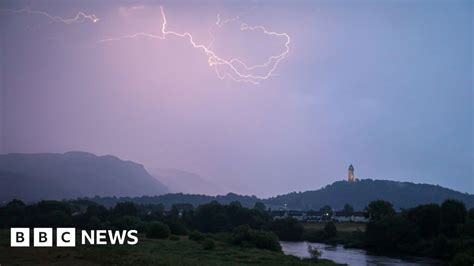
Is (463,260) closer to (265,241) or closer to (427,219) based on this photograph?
(265,241)

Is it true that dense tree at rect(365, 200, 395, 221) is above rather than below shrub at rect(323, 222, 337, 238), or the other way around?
above

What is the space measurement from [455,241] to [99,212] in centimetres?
4606

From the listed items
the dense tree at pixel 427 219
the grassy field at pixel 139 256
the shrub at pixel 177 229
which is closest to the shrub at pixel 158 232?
the shrub at pixel 177 229

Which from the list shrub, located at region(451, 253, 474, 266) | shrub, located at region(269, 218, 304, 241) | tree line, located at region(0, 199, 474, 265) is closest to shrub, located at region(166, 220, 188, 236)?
tree line, located at region(0, 199, 474, 265)

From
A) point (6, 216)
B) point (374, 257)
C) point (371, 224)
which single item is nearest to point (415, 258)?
point (374, 257)

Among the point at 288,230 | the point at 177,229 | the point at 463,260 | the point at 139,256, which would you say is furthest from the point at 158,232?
the point at 288,230

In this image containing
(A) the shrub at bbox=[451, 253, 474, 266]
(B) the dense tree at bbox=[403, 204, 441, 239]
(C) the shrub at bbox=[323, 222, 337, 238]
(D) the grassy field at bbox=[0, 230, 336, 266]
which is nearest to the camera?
(D) the grassy field at bbox=[0, 230, 336, 266]

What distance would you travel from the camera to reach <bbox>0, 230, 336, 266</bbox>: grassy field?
2970 cm

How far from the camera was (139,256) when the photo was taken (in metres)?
32.7

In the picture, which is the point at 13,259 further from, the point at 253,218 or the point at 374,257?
the point at 253,218

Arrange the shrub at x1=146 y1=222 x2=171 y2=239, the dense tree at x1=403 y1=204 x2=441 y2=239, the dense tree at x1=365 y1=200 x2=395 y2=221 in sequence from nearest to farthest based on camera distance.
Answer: the shrub at x1=146 y1=222 x2=171 y2=239 < the dense tree at x1=403 y1=204 x2=441 y2=239 < the dense tree at x1=365 y1=200 x2=395 y2=221

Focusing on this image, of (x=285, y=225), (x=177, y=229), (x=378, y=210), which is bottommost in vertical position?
(x=285, y=225)

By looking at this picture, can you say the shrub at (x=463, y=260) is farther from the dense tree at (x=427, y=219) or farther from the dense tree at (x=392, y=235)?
the dense tree at (x=427, y=219)

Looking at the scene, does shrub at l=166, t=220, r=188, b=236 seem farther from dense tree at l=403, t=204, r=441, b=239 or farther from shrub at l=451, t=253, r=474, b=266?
shrub at l=451, t=253, r=474, b=266
